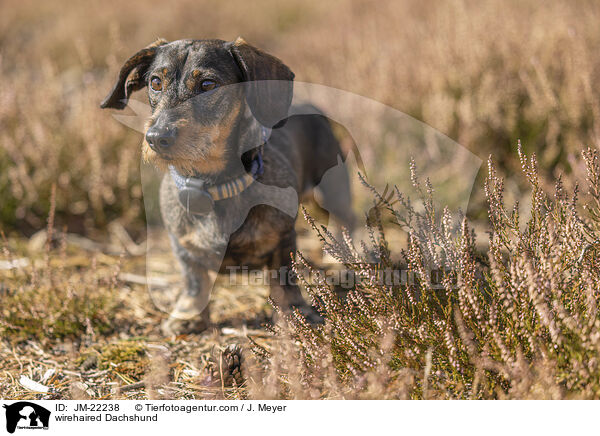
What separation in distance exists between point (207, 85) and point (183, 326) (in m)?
1.26

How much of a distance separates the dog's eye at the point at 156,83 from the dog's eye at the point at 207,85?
21 centimetres

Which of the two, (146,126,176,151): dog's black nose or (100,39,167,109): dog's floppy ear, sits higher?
(100,39,167,109): dog's floppy ear

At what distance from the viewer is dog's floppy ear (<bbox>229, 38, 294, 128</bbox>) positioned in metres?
1.98

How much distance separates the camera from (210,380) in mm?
1965

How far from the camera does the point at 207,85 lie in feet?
6.34

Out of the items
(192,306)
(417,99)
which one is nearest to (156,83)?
(192,306)

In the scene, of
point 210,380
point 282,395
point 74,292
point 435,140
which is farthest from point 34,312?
point 435,140

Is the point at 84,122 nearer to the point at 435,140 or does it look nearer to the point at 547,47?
the point at 435,140

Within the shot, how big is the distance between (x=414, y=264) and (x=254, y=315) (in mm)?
1175
